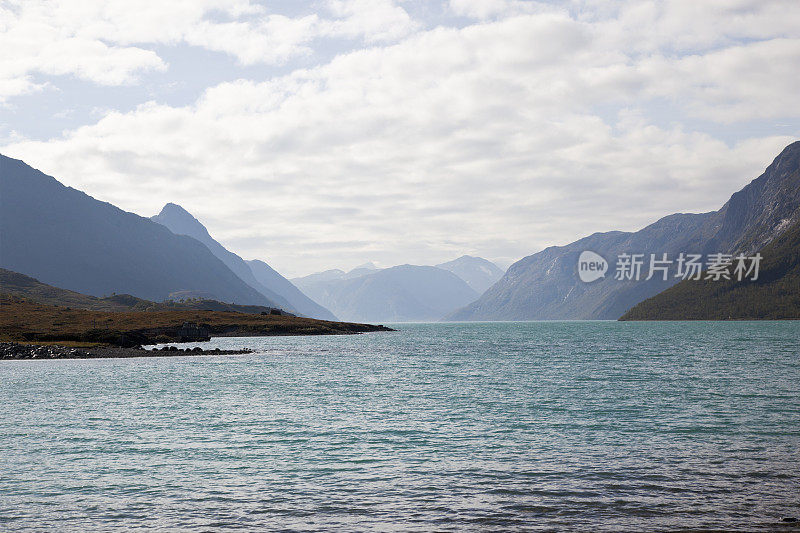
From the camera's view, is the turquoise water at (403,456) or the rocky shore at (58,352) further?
the rocky shore at (58,352)

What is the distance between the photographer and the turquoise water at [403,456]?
74.3 ft

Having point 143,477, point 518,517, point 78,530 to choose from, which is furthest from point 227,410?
point 518,517

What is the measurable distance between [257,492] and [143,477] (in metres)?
6.38

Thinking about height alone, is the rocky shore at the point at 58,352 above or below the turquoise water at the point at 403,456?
below

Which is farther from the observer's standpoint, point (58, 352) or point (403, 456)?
point (58, 352)

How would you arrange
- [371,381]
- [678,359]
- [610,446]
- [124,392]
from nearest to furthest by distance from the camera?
[610,446] < [124,392] < [371,381] < [678,359]

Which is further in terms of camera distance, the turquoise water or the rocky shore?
the rocky shore

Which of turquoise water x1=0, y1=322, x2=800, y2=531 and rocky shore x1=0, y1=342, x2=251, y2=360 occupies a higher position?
turquoise water x1=0, y1=322, x2=800, y2=531

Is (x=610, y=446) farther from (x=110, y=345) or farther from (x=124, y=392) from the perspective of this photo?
(x=110, y=345)

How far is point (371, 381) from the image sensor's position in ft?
243

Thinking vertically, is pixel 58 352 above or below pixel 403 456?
below

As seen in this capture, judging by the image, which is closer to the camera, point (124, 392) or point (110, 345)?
point (124, 392)

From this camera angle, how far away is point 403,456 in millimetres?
32625

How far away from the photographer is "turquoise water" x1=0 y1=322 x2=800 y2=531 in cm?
2264
